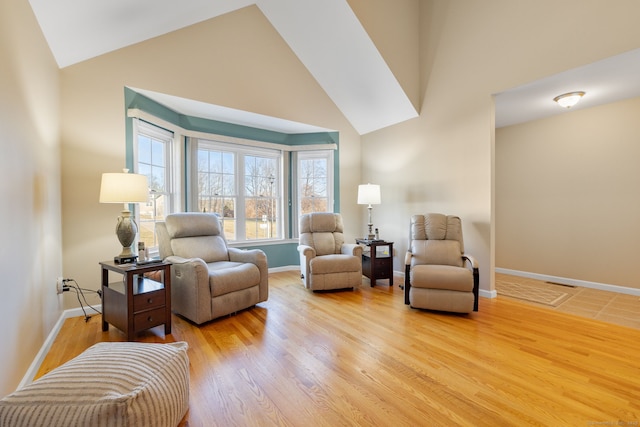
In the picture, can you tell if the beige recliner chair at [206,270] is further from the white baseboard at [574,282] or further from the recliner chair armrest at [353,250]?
the white baseboard at [574,282]

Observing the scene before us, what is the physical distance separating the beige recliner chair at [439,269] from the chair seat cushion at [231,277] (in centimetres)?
163

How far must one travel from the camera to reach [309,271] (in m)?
3.56

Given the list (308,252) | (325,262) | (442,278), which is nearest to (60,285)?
(308,252)

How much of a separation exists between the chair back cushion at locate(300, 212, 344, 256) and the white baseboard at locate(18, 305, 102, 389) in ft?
8.09

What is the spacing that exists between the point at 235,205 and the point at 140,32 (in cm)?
241

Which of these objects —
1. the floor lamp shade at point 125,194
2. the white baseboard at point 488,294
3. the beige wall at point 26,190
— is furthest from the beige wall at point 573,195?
the beige wall at point 26,190

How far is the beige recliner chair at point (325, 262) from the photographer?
3547 millimetres

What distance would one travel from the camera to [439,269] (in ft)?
9.44

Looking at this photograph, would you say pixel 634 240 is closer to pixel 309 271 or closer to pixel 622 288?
pixel 622 288

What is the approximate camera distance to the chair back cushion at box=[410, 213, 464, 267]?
3.19 metres

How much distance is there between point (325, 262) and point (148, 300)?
194 cm

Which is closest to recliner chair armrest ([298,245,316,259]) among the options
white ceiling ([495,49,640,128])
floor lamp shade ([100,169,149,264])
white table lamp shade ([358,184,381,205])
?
white table lamp shade ([358,184,381,205])

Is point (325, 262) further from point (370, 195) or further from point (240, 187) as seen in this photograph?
point (240, 187)

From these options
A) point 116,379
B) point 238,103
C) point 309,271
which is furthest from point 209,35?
point 116,379
